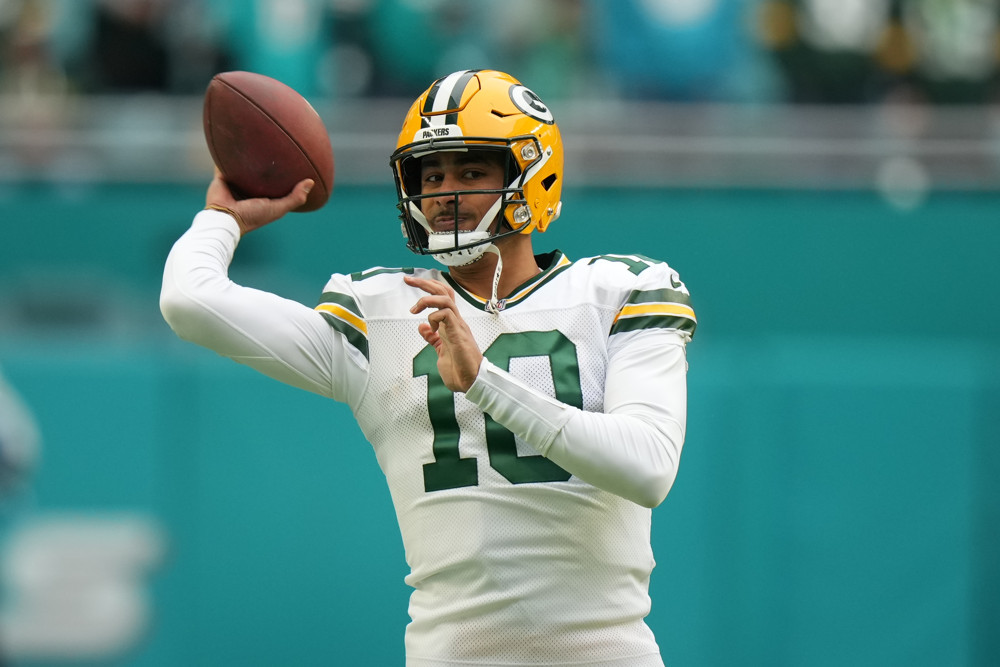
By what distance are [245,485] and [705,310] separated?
2221 mm

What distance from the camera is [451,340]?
2.44 metres

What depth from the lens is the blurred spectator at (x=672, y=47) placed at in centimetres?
616

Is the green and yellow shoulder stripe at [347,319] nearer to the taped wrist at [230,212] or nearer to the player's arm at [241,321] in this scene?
the player's arm at [241,321]

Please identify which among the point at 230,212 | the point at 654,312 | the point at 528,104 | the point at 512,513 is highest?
the point at 528,104

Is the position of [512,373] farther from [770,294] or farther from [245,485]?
[770,294]

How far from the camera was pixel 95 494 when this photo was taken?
17.1ft

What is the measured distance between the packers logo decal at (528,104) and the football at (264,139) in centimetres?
49

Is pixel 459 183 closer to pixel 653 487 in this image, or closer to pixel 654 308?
pixel 654 308

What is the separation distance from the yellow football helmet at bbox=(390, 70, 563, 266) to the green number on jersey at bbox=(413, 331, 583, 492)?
227 mm

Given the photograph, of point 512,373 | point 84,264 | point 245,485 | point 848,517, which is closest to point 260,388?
point 245,485

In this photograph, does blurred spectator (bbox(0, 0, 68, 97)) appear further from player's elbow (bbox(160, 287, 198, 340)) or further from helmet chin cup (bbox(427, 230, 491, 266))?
helmet chin cup (bbox(427, 230, 491, 266))

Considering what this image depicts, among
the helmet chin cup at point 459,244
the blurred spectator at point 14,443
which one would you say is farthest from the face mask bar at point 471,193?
the blurred spectator at point 14,443

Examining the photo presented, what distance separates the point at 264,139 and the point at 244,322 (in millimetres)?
504

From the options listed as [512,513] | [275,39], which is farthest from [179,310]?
[275,39]
